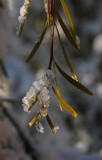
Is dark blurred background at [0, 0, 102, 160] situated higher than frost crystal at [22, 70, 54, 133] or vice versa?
dark blurred background at [0, 0, 102, 160]

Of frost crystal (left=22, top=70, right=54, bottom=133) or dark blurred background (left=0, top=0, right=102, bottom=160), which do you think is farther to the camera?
dark blurred background (left=0, top=0, right=102, bottom=160)

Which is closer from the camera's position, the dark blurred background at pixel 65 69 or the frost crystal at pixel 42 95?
the frost crystal at pixel 42 95

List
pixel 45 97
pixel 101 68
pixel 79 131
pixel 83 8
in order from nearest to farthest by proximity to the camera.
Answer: pixel 45 97 < pixel 79 131 < pixel 101 68 < pixel 83 8

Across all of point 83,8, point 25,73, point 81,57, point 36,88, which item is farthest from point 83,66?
point 36,88

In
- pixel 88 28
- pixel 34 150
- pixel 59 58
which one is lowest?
pixel 34 150

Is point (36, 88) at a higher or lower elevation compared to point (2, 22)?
lower

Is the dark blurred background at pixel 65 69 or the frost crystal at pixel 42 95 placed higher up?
the dark blurred background at pixel 65 69

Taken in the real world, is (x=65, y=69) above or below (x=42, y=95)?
above

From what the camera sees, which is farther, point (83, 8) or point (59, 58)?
point (83, 8)

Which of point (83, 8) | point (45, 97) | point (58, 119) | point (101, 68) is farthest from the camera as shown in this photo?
point (83, 8)

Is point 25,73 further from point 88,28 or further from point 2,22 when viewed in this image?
point 2,22

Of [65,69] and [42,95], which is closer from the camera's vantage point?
[42,95]
